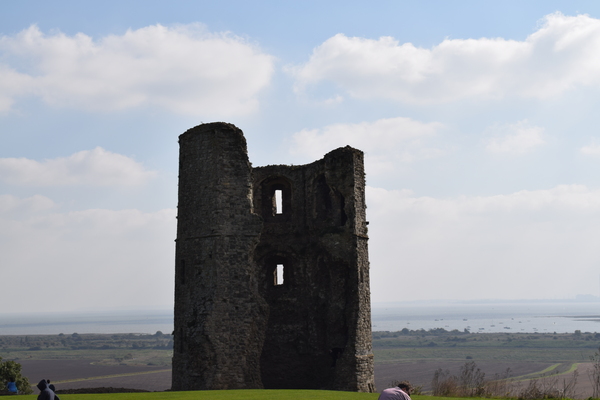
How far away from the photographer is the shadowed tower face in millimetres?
20438

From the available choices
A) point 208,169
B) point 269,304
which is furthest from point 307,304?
point 208,169

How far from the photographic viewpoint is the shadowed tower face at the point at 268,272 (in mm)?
20438

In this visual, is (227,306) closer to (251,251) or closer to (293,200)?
(251,251)

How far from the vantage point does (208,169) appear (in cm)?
2139

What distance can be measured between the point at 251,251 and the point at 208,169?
10.5ft

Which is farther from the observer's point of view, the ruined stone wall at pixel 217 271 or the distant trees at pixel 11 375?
the distant trees at pixel 11 375

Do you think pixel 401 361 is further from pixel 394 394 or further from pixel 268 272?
pixel 394 394

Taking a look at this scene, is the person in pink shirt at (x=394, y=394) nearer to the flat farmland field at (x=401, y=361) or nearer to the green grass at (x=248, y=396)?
the green grass at (x=248, y=396)

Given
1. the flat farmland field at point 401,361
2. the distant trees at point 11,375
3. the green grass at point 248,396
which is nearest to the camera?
the green grass at point 248,396

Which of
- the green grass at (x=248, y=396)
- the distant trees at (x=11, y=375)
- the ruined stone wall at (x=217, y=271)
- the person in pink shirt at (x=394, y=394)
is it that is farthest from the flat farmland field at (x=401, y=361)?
the person in pink shirt at (x=394, y=394)

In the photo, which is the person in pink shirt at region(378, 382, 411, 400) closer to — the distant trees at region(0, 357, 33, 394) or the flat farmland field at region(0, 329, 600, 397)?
the distant trees at region(0, 357, 33, 394)

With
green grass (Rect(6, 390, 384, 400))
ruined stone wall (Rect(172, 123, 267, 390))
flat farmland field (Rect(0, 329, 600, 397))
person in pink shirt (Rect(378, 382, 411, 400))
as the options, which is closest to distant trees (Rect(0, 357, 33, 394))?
ruined stone wall (Rect(172, 123, 267, 390))

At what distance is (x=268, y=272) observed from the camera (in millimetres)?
24125

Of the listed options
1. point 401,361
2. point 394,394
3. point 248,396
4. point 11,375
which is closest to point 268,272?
point 248,396
